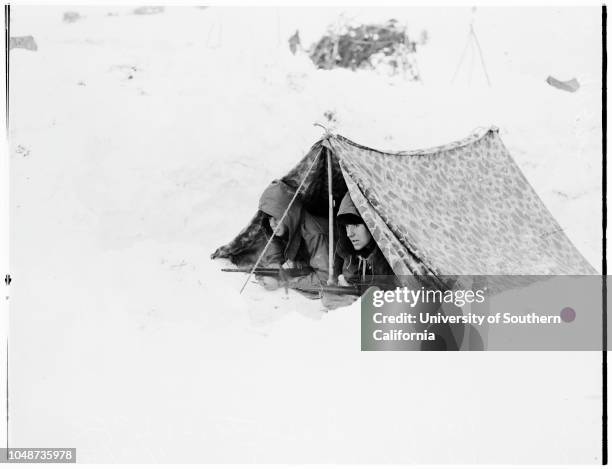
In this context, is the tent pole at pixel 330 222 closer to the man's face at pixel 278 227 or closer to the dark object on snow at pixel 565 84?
the man's face at pixel 278 227

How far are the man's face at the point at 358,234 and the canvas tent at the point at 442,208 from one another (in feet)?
0.83

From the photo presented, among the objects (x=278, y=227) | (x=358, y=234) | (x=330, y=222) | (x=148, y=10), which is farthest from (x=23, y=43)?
(x=358, y=234)

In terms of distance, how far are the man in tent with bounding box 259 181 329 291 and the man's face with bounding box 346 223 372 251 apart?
13.6 inches

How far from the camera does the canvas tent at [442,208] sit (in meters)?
4.45

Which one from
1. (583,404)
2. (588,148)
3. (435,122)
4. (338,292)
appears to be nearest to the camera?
(583,404)

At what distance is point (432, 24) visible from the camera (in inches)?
242

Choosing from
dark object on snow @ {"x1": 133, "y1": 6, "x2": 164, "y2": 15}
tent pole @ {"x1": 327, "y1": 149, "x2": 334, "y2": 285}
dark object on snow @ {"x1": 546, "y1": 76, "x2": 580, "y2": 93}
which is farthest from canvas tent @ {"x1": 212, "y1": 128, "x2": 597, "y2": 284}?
dark object on snow @ {"x1": 133, "y1": 6, "x2": 164, "y2": 15}

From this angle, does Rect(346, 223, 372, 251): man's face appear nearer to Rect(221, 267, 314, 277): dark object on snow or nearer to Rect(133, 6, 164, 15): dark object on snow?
Rect(221, 267, 314, 277): dark object on snow

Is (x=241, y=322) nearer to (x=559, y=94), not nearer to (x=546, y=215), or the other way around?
(x=546, y=215)

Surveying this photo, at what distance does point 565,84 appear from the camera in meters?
6.43

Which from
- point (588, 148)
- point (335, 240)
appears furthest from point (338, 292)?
point (588, 148)

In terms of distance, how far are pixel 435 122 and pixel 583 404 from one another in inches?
107

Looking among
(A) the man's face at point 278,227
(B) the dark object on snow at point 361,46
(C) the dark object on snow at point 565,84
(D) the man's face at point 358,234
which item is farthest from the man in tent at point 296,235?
(C) the dark object on snow at point 565,84

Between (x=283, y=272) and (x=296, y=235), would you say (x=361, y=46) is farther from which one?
(x=283, y=272)
